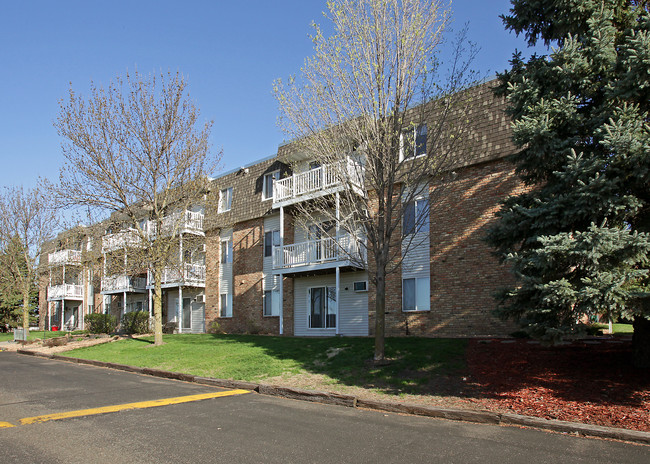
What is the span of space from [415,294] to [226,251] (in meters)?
12.7

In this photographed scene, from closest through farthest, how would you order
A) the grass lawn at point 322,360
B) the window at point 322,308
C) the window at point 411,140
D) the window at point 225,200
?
the grass lawn at point 322,360, the window at point 411,140, the window at point 322,308, the window at point 225,200

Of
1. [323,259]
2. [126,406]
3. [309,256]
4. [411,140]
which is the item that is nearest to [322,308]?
[309,256]

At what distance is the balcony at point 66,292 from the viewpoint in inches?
1565

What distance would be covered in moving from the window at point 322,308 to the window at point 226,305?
602 centimetres

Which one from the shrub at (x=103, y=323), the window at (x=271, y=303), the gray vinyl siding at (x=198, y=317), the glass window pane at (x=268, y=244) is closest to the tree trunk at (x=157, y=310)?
the window at (x=271, y=303)

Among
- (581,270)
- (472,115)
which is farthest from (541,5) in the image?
(472,115)

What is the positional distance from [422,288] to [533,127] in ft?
33.8

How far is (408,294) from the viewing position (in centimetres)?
1767

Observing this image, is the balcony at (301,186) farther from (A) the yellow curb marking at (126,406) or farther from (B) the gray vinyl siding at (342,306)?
(A) the yellow curb marking at (126,406)

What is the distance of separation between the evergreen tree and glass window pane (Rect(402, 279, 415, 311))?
356 inches

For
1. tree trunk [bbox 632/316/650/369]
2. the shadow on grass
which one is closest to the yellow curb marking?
the shadow on grass

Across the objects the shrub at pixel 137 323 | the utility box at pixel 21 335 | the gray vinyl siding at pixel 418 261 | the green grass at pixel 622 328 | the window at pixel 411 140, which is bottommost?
the utility box at pixel 21 335

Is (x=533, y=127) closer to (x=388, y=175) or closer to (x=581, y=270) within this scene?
(x=581, y=270)

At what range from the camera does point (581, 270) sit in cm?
720
